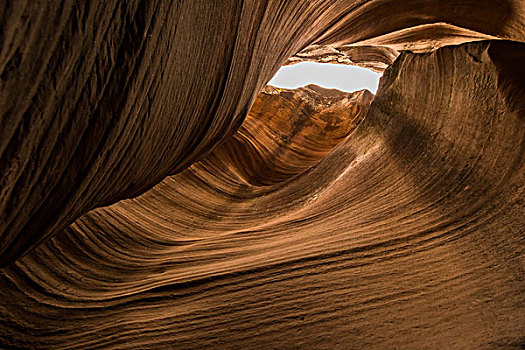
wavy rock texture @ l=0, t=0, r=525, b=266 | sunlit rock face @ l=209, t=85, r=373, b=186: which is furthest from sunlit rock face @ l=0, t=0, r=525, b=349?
sunlit rock face @ l=209, t=85, r=373, b=186

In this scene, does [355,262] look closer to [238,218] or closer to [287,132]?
[238,218]

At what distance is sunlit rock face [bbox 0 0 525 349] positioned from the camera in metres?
0.86

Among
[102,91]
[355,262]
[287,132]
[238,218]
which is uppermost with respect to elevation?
[287,132]

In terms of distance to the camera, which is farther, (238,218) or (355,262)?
(238,218)

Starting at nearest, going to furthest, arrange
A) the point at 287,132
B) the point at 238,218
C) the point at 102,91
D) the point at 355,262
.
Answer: the point at 102,91 → the point at 355,262 → the point at 238,218 → the point at 287,132

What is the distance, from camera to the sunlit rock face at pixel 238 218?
0.86 meters

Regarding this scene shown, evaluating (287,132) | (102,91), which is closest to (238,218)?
(102,91)

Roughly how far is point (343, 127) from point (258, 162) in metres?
1.96

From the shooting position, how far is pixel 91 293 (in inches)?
71.4

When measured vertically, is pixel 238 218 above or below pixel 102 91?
above

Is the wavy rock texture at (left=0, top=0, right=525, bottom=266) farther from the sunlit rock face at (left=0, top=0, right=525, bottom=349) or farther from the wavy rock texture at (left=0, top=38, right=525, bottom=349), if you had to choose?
the wavy rock texture at (left=0, top=38, right=525, bottom=349)

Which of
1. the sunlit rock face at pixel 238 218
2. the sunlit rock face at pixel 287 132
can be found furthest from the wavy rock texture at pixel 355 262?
the sunlit rock face at pixel 287 132

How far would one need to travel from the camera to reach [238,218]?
2.99 m

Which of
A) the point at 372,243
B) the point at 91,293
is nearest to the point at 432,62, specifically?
the point at 372,243
